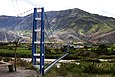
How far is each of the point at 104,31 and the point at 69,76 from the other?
174 m

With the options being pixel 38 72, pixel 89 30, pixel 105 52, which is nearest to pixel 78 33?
pixel 89 30

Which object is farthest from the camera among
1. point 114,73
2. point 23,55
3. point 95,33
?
point 95,33

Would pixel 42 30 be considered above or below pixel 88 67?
above

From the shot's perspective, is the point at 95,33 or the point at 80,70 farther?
the point at 95,33

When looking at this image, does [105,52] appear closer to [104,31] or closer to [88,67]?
[88,67]

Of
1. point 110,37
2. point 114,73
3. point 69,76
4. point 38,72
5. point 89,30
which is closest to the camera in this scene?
point 38,72

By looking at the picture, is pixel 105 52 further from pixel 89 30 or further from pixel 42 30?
pixel 89 30

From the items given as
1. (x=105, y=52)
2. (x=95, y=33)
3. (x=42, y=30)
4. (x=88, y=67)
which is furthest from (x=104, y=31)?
(x=42, y=30)

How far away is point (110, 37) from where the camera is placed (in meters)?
167

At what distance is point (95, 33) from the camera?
610 feet

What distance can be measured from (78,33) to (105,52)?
135367 millimetres

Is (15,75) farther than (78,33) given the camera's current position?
No

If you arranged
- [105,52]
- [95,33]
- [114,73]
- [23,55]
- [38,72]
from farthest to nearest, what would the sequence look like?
[95,33]
[105,52]
[23,55]
[114,73]
[38,72]

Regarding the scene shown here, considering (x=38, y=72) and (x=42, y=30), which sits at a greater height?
(x=42, y=30)
